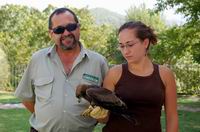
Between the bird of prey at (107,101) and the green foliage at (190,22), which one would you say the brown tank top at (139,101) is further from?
the green foliage at (190,22)

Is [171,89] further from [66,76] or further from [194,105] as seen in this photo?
[194,105]

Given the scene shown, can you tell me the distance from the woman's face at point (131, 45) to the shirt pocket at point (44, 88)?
2.60 feet

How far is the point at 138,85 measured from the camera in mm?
3025

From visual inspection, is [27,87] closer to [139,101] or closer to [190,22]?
[139,101]

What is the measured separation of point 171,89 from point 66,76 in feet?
2.96

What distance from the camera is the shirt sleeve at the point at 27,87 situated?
3.72 meters

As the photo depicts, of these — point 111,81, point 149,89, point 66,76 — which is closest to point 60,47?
point 66,76

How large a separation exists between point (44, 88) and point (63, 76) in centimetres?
19

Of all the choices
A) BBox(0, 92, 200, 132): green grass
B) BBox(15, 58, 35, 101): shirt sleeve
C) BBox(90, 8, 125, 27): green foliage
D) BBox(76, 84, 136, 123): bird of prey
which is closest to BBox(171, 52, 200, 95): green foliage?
Answer: BBox(90, 8, 125, 27): green foliage

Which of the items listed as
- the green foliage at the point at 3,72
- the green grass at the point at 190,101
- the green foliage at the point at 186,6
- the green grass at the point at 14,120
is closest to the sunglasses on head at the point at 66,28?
the green grass at the point at 14,120

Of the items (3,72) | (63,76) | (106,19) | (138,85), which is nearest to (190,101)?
(3,72)

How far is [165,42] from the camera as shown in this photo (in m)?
11.4

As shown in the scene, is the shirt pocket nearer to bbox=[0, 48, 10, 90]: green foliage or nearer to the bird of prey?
the bird of prey

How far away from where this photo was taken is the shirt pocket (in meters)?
3.52
